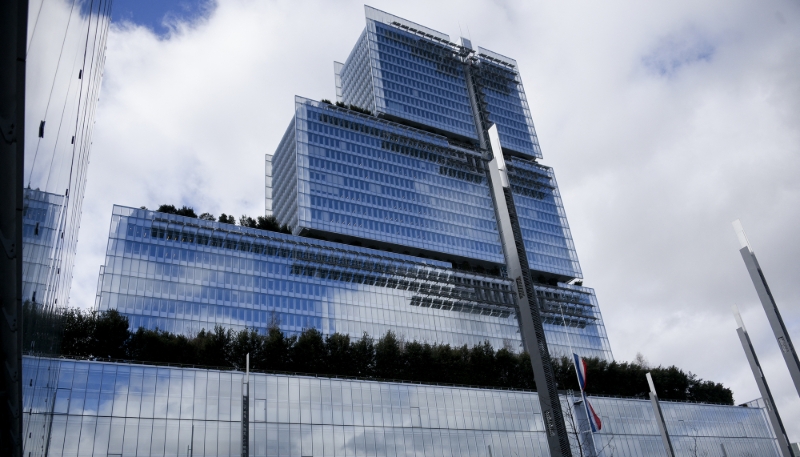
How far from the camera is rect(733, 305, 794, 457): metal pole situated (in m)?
36.6

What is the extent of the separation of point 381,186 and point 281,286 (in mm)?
34808

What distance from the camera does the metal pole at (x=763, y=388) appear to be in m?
36.6

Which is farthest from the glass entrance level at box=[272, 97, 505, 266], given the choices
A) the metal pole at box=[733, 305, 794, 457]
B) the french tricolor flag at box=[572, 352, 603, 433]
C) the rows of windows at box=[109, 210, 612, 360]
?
the metal pole at box=[733, 305, 794, 457]

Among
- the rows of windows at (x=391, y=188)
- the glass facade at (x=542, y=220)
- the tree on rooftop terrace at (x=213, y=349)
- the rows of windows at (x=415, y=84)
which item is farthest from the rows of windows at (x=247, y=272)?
the rows of windows at (x=415, y=84)

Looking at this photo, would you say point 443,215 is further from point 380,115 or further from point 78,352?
point 78,352

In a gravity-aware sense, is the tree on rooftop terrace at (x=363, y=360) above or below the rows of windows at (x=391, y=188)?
below

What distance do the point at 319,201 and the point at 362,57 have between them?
160 feet

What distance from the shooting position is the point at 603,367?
3642 inches

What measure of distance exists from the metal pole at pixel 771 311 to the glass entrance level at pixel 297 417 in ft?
57.5

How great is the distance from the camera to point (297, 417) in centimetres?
6000

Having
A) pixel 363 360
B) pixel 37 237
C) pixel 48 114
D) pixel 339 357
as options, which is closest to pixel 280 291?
pixel 363 360

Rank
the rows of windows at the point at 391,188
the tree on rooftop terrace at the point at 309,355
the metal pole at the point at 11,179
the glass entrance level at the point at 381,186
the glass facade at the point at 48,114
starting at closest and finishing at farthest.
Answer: the metal pole at the point at 11,179 < the glass facade at the point at 48,114 < the tree on rooftop terrace at the point at 309,355 < the glass entrance level at the point at 381,186 < the rows of windows at the point at 391,188

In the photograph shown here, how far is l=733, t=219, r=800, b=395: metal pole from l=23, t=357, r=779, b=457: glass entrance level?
17518 mm

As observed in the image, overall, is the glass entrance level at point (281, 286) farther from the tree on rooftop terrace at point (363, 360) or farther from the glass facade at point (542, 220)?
the tree on rooftop terrace at point (363, 360)
